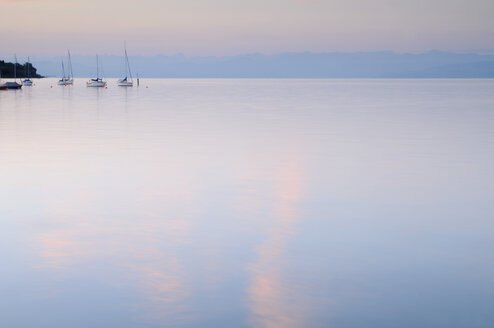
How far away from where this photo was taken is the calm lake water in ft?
23.0

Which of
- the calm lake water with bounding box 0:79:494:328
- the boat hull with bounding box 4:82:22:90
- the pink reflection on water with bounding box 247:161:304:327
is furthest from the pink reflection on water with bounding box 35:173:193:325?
the boat hull with bounding box 4:82:22:90

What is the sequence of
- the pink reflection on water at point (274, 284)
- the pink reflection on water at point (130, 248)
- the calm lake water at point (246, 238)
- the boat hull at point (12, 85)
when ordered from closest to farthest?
the pink reflection on water at point (274, 284)
the calm lake water at point (246, 238)
the pink reflection on water at point (130, 248)
the boat hull at point (12, 85)

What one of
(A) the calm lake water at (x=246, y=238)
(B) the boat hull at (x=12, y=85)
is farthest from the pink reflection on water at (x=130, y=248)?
(B) the boat hull at (x=12, y=85)

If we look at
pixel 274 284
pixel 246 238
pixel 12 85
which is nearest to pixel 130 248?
pixel 246 238

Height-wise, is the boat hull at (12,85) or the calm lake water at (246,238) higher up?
the calm lake water at (246,238)

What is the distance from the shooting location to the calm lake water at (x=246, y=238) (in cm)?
701

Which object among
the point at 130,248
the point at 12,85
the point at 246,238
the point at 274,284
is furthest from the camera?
the point at 12,85

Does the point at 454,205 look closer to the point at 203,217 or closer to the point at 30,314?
the point at 203,217

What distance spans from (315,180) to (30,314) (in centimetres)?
1005

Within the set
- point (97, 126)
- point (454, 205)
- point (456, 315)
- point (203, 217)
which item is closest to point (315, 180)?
point (454, 205)

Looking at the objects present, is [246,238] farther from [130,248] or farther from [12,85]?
[12,85]

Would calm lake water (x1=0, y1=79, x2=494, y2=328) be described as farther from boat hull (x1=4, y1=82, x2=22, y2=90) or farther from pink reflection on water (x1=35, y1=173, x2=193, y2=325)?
boat hull (x1=4, y1=82, x2=22, y2=90)

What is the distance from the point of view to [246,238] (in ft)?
33.1

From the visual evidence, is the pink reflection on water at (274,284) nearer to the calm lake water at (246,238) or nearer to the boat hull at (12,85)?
the calm lake water at (246,238)
